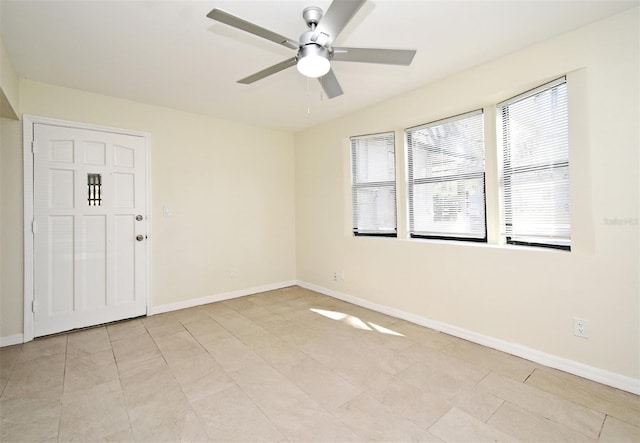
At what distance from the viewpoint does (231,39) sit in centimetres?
223

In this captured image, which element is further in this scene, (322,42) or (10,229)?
(10,229)

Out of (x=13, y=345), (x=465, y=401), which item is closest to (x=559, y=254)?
(x=465, y=401)

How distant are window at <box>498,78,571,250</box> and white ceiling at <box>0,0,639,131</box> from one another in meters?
0.48

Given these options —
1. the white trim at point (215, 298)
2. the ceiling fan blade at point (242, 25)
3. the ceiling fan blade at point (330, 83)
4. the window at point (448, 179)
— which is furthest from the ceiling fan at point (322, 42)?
the white trim at point (215, 298)

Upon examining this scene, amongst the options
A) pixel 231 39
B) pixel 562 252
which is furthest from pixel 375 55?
pixel 562 252

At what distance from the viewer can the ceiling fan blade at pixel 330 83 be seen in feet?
7.01

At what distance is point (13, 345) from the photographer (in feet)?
9.04

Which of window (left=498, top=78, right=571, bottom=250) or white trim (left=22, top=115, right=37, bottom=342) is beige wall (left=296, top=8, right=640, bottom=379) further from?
white trim (left=22, top=115, right=37, bottom=342)

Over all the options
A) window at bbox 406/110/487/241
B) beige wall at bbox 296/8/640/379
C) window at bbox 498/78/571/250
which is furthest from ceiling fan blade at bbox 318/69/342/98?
window at bbox 498/78/571/250

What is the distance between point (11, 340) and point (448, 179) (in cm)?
451

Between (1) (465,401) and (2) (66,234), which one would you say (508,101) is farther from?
(2) (66,234)

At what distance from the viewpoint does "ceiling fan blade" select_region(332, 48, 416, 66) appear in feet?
5.89

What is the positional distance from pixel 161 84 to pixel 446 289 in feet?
11.5

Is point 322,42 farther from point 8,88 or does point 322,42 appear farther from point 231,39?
point 8,88
